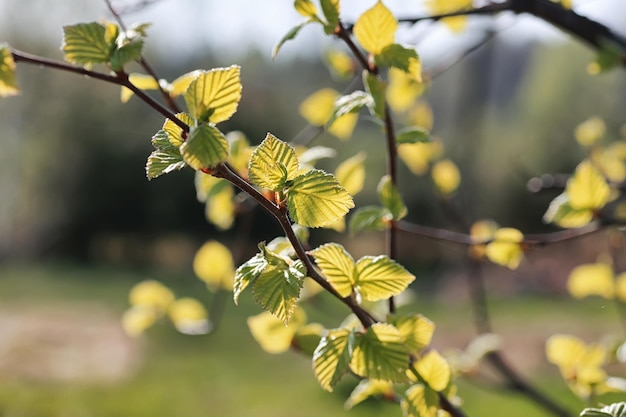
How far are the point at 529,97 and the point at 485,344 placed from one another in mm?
8766

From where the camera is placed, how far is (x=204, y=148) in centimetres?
27

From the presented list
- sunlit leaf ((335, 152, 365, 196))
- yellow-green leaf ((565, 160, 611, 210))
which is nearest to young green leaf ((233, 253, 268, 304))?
sunlit leaf ((335, 152, 365, 196))

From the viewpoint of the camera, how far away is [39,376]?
4137 millimetres

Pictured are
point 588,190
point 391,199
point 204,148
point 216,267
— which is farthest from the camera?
point 216,267

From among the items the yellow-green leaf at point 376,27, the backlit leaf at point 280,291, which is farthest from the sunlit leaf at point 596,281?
the backlit leaf at point 280,291

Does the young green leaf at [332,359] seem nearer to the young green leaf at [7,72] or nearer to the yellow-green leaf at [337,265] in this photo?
the yellow-green leaf at [337,265]

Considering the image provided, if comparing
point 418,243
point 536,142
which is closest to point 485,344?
point 418,243

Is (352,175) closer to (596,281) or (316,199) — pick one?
(316,199)

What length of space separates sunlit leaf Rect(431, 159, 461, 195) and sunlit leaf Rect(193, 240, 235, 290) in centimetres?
34

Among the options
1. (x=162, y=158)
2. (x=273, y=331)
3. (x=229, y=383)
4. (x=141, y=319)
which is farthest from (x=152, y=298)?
(x=229, y=383)

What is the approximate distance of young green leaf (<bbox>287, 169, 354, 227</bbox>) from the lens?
31 centimetres

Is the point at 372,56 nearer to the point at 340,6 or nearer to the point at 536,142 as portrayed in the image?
the point at 340,6

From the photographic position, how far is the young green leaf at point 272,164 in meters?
0.31

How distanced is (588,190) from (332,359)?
0.35 m
